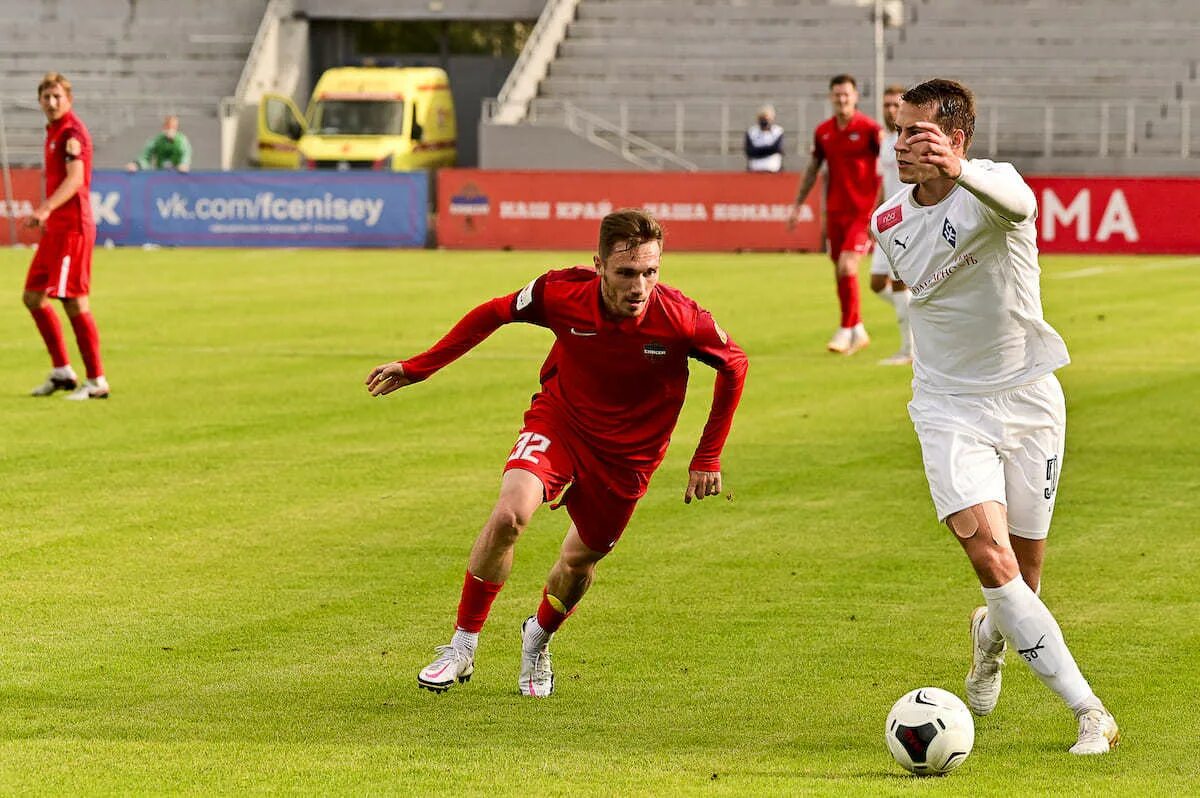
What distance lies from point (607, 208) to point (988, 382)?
26.4 meters

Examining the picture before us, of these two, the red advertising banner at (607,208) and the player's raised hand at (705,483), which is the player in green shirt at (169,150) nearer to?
the red advertising banner at (607,208)

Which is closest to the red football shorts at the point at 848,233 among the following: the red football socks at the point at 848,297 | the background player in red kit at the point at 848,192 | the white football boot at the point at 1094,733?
the background player in red kit at the point at 848,192

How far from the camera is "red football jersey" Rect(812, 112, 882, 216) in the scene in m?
18.0

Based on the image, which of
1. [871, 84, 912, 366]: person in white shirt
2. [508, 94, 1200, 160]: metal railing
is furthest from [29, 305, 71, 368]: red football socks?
[508, 94, 1200, 160]: metal railing

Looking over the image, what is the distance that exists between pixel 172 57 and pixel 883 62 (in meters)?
17.9

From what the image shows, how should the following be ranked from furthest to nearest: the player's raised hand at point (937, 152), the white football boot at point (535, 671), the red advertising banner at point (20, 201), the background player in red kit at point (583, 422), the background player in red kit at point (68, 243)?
the red advertising banner at point (20, 201), the background player in red kit at point (68, 243), the white football boot at point (535, 671), the background player in red kit at point (583, 422), the player's raised hand at point (937, 152)

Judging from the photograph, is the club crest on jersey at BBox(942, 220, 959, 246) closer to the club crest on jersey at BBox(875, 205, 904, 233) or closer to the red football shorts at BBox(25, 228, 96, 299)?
the club crest on jersey at BBox(875, 205, 904, 233)

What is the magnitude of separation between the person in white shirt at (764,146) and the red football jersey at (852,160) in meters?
17.5

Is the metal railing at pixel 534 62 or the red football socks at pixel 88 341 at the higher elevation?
the metal railing at pixel 534 62

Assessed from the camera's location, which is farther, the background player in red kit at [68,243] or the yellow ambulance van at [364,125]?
the yellow ambulance van at [364,125]

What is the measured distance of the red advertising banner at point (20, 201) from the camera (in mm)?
33781

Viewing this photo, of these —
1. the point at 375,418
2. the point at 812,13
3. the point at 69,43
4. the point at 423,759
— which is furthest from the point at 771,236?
the point at 423,759

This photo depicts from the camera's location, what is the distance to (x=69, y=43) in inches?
1927

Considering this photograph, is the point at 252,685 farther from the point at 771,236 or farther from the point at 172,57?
A: the point at 172,57
